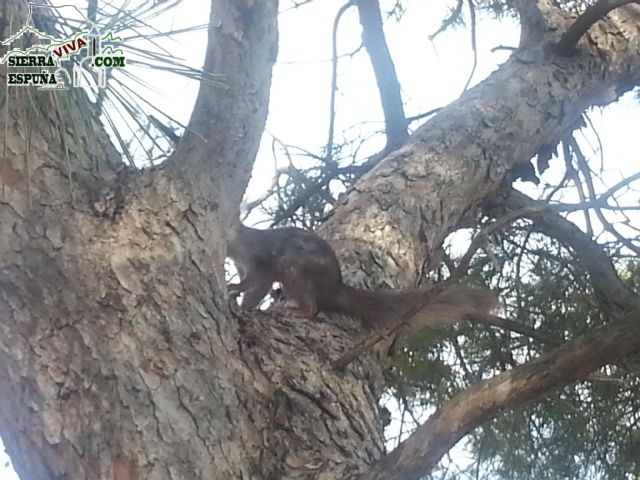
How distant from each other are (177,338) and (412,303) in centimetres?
47

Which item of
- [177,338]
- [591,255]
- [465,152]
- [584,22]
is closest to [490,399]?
[177,338]

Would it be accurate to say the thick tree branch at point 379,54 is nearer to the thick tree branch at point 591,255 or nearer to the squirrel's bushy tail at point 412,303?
the thick tree branch at point 591,255

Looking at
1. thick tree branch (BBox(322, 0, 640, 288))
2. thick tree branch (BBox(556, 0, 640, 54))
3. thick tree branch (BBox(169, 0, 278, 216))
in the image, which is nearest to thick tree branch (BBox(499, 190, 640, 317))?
thick tree branch (BBox(322, 0, 640, 288))

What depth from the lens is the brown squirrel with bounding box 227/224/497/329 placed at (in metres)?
1.39

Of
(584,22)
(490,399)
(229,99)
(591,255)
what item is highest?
(584,22)

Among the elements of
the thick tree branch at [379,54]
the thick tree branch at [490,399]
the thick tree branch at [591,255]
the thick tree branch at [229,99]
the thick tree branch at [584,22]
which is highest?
the thick tree branch at [379,54]

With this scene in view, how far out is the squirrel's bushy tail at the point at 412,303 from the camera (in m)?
1.38

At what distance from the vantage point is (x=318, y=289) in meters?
1.47

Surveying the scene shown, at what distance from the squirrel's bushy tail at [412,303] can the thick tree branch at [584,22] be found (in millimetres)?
639

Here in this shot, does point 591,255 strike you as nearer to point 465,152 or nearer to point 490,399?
point 465,152

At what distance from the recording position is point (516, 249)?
1.96m

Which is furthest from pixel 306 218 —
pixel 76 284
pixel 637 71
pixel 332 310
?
pixel 76 284

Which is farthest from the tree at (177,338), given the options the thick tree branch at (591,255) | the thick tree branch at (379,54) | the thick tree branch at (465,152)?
the thick tree branch at (379,54)

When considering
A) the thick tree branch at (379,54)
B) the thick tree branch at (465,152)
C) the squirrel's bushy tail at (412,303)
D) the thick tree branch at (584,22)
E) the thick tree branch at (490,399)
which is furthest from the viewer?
the thick tree branch at (379,54)
